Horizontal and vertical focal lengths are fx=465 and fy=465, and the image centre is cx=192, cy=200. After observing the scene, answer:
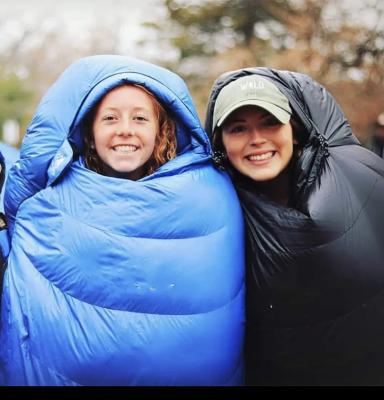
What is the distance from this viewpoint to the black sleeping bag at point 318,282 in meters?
1.58

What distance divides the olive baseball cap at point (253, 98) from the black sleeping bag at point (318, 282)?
21 cm

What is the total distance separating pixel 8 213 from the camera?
1.86 meters

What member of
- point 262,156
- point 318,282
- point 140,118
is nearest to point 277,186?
point 262,156

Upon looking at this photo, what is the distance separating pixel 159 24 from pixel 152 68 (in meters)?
10.8

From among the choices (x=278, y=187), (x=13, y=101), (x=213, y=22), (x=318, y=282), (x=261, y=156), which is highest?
(x=213, y=22)

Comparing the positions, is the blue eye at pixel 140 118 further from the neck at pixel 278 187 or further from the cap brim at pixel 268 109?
the neck at pixel 278 187

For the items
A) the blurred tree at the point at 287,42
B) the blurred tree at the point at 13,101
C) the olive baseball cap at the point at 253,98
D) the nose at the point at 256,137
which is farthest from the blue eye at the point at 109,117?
the blurred tree at the point at 13,101

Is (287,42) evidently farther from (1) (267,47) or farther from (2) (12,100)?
(2) (12,100)

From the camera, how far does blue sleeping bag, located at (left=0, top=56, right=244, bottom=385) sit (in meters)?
1.43

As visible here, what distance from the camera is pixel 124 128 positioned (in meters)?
1.73

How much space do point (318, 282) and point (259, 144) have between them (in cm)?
54

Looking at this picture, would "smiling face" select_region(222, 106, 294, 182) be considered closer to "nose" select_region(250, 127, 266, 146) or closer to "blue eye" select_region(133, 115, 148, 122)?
"nose" select_region(250, 127, 266, 146)
